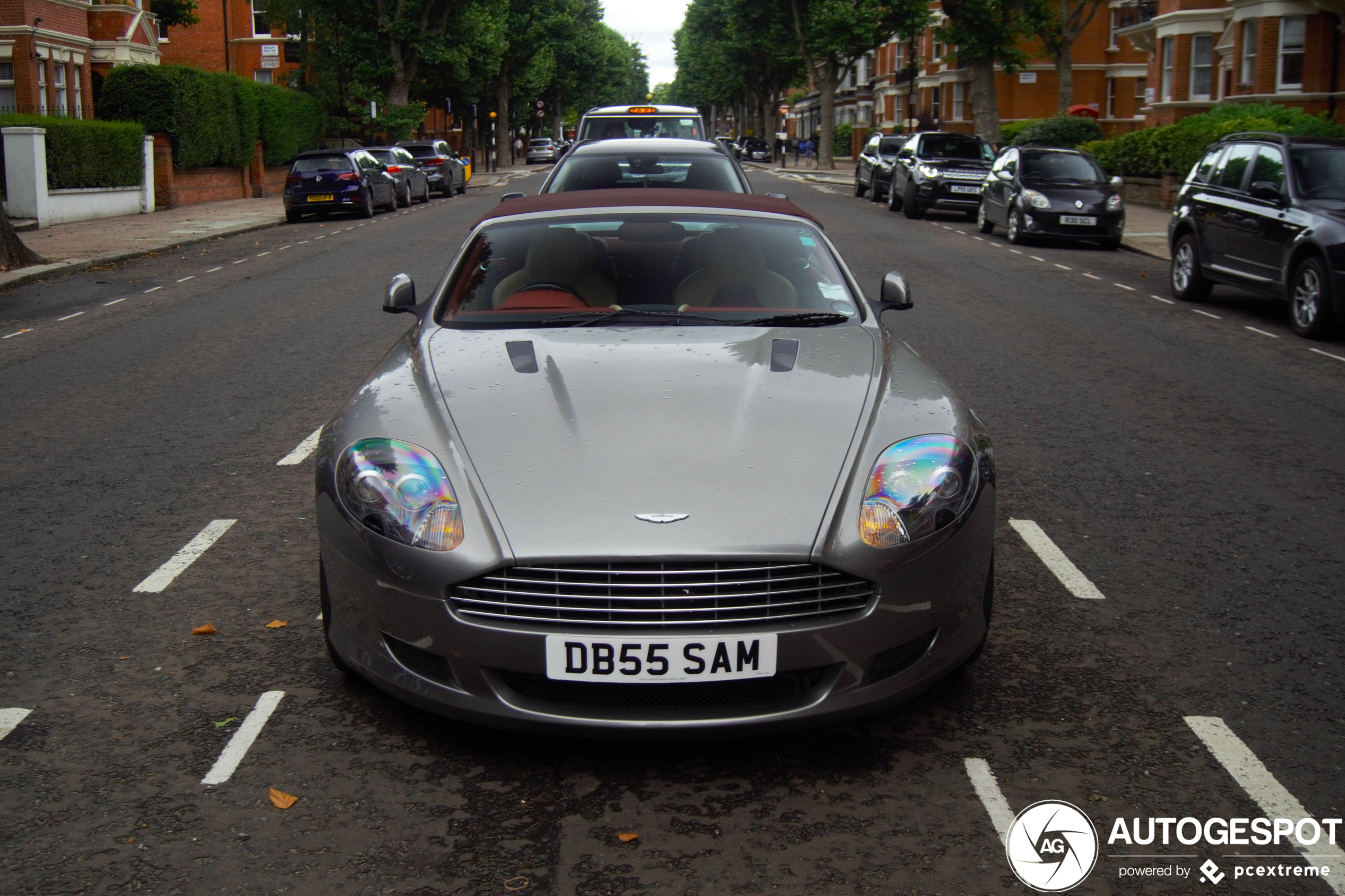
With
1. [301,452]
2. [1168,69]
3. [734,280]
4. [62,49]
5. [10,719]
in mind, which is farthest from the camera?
[1168,69]

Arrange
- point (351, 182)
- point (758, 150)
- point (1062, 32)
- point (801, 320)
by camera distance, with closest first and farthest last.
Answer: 1. point (801, 320)
2. point (351, 182)
3. point (1062, 32)
4. point (758, 150)

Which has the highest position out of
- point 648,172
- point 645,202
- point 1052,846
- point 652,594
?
point 648,172

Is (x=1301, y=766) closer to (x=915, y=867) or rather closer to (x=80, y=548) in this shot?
(x=915, y=867)

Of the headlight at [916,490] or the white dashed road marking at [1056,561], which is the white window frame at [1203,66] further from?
the headlight at [916,490]

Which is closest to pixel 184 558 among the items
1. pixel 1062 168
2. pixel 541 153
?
pixel 1062 168

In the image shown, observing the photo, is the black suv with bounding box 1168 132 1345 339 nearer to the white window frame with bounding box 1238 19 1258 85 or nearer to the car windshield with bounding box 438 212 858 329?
the car windshield with bounding box 438 212 858 329

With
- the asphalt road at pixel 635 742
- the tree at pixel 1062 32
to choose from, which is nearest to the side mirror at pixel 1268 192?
the asphalt road at pixel 635 742

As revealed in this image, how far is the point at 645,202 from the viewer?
5707mm

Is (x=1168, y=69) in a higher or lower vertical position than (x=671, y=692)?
higher

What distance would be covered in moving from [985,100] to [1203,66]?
6.97 m

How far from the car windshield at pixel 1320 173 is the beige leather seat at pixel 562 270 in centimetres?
968

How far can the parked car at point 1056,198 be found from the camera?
2141 cm

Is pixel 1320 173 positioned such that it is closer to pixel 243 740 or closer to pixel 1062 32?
pixel 243 740

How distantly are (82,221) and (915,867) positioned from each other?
28.4 m
